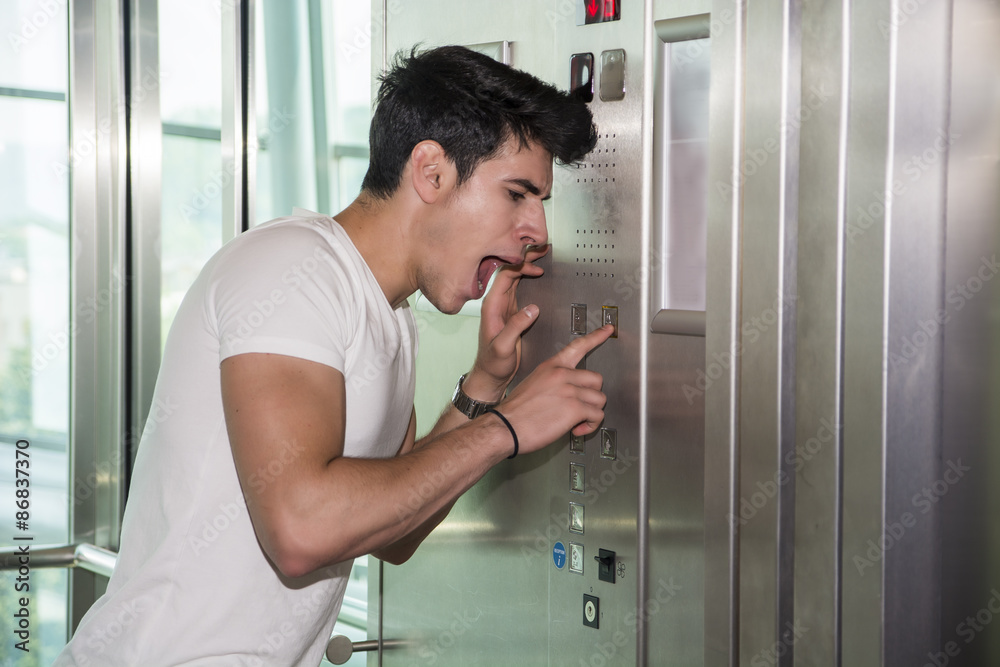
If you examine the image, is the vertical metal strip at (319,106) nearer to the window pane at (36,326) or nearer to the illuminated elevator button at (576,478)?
the window pane at (36,326)

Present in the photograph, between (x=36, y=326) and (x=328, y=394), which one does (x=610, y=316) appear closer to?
(x=328, y=394)

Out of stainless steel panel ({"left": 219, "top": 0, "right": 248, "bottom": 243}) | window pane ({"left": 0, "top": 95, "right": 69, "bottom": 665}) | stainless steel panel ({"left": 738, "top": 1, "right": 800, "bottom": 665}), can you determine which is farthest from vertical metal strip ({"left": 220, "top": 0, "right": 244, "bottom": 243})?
stainless steel panel ({"left": 738, "top": 1, "right": 800, "bottom": 665})

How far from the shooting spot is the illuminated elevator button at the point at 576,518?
5.15ft

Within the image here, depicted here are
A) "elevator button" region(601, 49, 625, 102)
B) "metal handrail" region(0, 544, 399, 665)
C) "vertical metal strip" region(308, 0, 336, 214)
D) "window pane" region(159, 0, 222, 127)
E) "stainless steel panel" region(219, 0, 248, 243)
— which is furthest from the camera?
"vertical metal strip" region(308, 0, 336, 214)

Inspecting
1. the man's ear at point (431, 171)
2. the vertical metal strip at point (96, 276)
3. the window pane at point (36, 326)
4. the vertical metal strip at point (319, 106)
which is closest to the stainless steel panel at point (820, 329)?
the man's ear at point (431, 171)

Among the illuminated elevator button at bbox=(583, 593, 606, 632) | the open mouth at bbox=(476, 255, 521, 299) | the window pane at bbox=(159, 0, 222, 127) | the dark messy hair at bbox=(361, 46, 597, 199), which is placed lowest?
the illuminated elevator button at bbox=(583, 593, 606, 632)

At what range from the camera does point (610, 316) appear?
4.90 ft

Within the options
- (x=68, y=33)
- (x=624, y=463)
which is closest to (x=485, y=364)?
(x=624, y=463)

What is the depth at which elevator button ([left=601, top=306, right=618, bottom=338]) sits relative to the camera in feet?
4.86

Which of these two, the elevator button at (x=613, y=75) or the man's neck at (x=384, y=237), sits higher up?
the elevator button at (x=613, y=75)

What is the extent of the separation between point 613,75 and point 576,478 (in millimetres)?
649

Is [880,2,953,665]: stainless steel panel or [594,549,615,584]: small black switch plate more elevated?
[880,2,953,665]: stainless steel panel

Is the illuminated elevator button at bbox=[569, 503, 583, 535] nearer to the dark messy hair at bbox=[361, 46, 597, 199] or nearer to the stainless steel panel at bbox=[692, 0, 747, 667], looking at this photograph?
the stainless steel panel at bbox=[692, 0, 747, 667]

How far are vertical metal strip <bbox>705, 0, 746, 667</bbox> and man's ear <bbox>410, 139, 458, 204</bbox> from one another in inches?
14.4
